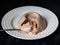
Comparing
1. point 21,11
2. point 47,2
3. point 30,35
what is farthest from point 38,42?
point 47,2

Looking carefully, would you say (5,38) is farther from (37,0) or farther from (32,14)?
(37,0)

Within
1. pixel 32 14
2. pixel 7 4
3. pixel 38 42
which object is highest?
pixel 7 4

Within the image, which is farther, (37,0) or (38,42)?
(37,0)

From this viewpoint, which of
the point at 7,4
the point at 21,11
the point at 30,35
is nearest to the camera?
the point at 30,35

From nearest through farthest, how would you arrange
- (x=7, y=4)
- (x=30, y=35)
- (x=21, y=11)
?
1. (x=30, y=35)
2. (x=21, y=11)
3. (x=7, y=4)

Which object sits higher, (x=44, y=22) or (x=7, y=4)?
(x=7, y=4)

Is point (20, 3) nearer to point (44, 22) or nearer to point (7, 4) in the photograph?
point (7, 4)

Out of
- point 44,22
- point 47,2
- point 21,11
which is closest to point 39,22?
point 44,22
